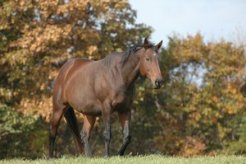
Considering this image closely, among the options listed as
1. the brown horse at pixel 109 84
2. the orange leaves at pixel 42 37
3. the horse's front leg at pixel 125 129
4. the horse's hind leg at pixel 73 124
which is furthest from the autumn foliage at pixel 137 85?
the horse's front leg at pixel 125 129

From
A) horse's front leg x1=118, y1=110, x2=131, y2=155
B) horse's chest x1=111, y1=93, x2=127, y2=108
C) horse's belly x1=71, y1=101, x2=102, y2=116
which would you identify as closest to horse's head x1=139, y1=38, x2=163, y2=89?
horse's chest x1=111, y1=93, x2=127, y2=108

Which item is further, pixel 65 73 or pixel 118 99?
pixel 65 73

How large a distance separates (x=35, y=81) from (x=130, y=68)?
16600 mm

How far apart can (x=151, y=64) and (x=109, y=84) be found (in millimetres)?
996

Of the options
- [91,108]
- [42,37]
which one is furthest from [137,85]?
[91,108]

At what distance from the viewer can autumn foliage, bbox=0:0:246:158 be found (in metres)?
27.0

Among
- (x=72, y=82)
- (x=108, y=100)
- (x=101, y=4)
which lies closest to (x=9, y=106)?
(x=101, y=4)

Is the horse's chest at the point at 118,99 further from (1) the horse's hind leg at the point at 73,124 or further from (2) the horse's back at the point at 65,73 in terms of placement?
(1) the horse's hind leg at the point at 73,124

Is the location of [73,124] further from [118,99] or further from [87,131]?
[118,99]

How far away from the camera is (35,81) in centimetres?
2767

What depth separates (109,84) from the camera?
38.4ft

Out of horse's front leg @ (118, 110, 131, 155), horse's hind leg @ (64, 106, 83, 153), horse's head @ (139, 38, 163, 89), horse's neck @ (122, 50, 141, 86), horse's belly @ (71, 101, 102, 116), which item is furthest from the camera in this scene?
horse's hind leg @ (64, 106, 83, 153)

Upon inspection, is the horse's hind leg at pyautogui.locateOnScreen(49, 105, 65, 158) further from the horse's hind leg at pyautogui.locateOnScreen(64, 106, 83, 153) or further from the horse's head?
the horse's head

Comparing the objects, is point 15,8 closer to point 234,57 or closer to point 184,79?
point 184,79
